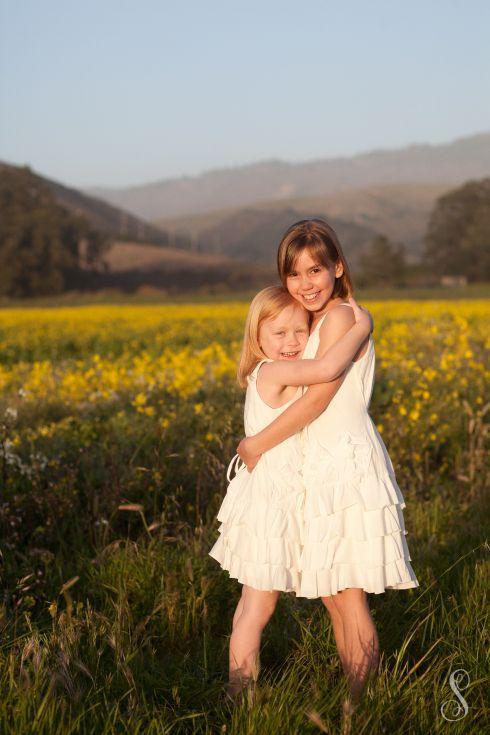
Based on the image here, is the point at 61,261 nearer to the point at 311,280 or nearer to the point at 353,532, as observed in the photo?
the point at 311,280

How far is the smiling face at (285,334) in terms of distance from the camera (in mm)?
2730

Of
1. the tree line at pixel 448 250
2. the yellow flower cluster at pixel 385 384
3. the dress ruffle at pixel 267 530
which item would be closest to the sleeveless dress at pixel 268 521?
the dress ruffle at pixel 267 530

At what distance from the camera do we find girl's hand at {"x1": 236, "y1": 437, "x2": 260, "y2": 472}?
8.75 feet

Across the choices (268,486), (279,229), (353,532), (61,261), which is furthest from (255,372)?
(279,229)

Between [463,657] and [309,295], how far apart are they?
1284mm

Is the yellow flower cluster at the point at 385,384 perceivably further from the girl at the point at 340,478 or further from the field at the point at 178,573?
the girl at the point at 340,478

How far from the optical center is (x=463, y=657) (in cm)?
270

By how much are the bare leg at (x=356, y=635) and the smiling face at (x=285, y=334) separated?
2.56ft

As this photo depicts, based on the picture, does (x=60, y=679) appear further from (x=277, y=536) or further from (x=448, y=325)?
(x=448, y=325)

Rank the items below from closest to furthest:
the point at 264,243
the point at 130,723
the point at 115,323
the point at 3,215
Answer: the point at 130,723 < the point at 115,323 < the point at 3,215 < the point at 264,243

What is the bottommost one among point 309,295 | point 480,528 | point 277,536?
point 480,528

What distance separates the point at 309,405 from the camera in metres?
2.55

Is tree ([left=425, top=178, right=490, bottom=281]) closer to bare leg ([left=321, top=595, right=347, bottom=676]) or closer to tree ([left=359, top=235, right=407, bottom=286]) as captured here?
tree ([left=359, top=235, right=407, bottom=286])

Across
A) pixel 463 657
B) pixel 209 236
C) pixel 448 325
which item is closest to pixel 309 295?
pixel 463 657
